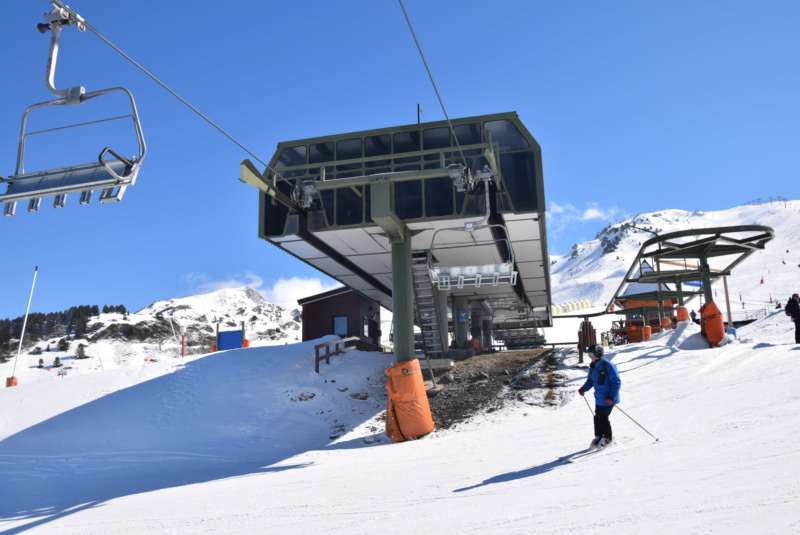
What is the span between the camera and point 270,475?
36.3 feet

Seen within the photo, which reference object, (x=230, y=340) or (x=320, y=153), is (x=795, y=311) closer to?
(x=320, y=153)

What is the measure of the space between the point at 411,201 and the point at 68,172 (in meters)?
11.9

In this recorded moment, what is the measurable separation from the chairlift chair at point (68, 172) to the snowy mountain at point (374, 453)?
4.60 m

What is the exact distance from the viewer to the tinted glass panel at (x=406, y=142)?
19.2 meters

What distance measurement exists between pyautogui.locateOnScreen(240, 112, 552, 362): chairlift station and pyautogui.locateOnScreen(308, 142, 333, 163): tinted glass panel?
0.03 m

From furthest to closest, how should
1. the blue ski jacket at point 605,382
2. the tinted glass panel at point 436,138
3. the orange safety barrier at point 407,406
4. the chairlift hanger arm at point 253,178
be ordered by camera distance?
the tinted glass panel at point 436,138 < the chairlift hanger arm at point 253,178 < the orange safety barrier at point 407,406 < the blue ski jacket at point 605,382

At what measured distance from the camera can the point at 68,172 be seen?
8375mm

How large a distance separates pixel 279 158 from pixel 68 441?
10384 mm

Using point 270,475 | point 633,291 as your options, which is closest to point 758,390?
point 270,475

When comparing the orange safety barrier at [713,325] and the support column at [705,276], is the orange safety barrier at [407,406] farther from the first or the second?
the support column at [705,276]

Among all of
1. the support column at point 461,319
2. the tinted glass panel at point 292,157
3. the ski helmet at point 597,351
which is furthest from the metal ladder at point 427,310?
the ski helmet at point 597,351

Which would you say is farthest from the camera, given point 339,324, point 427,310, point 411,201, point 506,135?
point 339,324

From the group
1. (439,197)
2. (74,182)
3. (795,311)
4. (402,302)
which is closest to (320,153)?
(439,197)

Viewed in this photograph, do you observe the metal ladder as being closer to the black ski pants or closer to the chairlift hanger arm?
the chairlift hanger arm
